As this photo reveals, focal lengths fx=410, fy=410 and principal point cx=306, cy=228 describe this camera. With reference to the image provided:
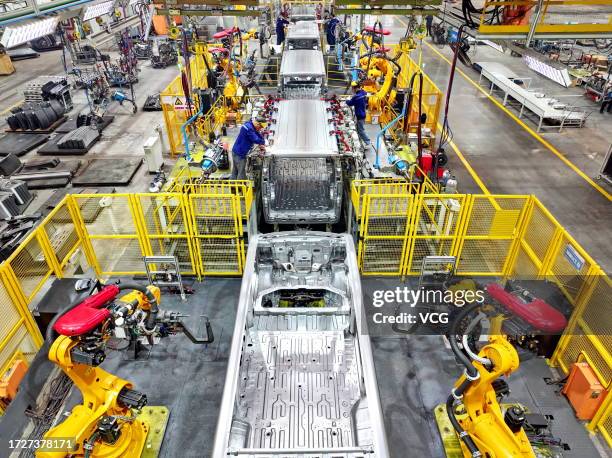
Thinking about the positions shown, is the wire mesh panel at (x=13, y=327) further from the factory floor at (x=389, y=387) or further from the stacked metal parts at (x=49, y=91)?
the stacked metal parts at (x=49, y=91)

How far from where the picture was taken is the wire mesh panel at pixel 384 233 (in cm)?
686

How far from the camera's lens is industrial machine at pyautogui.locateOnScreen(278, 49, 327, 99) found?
1288cm

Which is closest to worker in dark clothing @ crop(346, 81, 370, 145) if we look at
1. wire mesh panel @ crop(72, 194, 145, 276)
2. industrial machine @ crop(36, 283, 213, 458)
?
wire mesh panel @ crop(72, 194, 145, 276)

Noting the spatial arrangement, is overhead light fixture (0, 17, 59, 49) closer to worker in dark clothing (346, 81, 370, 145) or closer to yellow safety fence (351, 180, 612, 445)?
worker in dark clothing (346, 81, 370, 145)

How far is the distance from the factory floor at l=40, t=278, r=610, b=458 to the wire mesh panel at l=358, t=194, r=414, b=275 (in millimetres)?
1481

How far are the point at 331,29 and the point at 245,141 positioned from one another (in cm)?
1543

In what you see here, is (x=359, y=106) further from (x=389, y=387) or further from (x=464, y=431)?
(x=464, y=431)

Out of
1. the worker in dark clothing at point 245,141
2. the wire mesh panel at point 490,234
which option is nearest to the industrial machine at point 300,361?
the wire mesh panel at point 490,234

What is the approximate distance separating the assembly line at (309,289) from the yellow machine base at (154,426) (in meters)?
0.03

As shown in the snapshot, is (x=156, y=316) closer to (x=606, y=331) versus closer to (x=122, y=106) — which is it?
(x=606, y=331)

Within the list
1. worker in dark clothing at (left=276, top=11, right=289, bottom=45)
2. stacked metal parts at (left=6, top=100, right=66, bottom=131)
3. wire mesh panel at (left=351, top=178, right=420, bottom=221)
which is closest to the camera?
wire mesh panel at (left=351, top=178, right=420, bottom=221)

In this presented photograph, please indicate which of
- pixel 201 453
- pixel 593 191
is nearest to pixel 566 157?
pixel 593 191

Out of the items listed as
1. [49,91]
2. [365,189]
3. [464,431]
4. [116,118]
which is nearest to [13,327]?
[365,189]

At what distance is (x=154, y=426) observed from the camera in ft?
16.8
